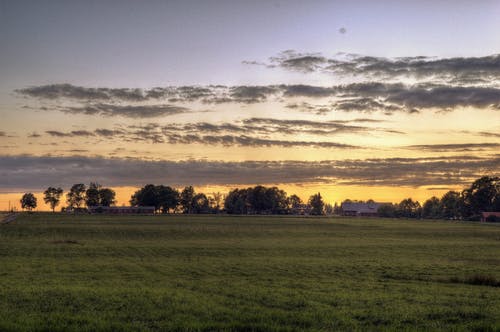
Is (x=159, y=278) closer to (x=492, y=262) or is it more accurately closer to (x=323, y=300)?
(x=323, y=300)

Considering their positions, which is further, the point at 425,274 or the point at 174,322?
the point at 425,274

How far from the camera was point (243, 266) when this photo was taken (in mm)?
39312

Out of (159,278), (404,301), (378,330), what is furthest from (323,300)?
(159,278)

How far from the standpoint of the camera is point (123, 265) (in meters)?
39.6

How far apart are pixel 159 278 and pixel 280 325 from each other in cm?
1599

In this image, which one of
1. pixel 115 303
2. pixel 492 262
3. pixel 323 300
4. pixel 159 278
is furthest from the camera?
pixel 492 262

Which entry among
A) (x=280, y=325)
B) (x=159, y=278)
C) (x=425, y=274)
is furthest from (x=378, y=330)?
(x=425, y=274)

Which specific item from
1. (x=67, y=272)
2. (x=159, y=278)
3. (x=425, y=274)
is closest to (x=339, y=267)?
(x=425, y=274)

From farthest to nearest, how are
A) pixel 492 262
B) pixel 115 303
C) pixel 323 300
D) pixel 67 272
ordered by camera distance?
pixel 492 262
pixel 67 272
pixel 323 300
pixel 115 303

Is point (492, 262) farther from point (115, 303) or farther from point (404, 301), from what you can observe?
point (115, 303)

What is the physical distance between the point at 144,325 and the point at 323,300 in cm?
917

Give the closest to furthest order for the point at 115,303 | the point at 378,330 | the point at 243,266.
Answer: the point at 378,330 → the point at 115,303 → the point at 243,266

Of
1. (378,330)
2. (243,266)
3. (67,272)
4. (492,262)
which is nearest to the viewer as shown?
(378,330)

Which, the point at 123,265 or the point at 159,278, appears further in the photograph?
the point at 123,265
